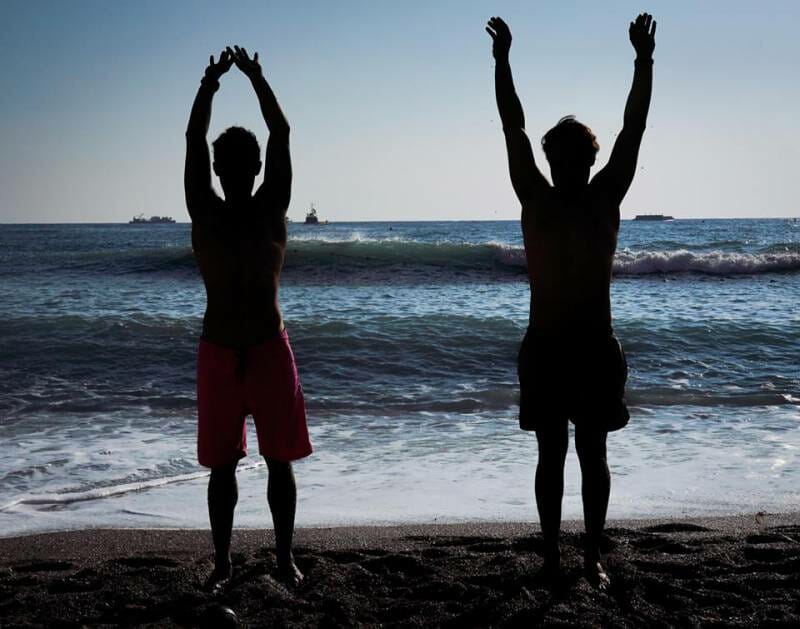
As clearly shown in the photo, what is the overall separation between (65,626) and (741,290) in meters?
16.9

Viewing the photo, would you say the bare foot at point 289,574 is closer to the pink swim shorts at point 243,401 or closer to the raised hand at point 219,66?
the pink swim shorts at point 243,401

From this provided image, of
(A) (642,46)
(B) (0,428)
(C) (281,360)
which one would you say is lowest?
Answer: (B) (0,428)

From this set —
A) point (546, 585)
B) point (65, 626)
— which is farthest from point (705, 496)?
point (65, 626)

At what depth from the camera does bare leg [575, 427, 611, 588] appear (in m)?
3.36

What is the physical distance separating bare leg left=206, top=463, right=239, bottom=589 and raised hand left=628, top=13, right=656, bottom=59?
2358 millimetres

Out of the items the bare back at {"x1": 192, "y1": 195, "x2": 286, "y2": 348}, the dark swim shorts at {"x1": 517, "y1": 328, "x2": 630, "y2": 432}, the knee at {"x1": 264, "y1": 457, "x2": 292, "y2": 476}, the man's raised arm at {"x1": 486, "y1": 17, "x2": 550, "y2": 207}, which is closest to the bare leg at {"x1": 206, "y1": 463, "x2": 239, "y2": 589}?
the knee at {"x1": 264, "y1": 457, "x2": 292, "y2": 476}

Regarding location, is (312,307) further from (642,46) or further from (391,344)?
(642,46)

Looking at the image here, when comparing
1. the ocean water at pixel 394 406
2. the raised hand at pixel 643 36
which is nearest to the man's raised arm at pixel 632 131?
the raised hand at pixel 643 36

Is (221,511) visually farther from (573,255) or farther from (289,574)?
(573,255)

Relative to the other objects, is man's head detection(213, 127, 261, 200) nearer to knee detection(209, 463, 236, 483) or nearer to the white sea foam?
knee detection(209, 463, 236, 483)

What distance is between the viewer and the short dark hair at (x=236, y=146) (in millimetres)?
3404

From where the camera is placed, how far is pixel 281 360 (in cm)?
338

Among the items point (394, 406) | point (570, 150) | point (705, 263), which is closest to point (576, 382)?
point (570, 150)

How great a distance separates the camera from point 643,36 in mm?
3471
